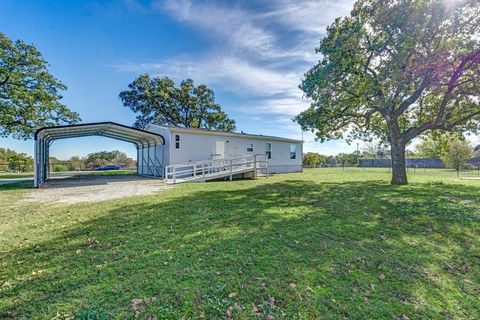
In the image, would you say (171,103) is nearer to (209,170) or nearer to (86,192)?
(209,170)

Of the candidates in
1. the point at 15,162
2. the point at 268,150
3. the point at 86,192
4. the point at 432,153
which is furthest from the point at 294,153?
the point at 15,162

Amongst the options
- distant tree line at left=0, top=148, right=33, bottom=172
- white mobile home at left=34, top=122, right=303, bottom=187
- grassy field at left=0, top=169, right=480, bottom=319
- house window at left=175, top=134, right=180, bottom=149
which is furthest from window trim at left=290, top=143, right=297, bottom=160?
distant tree line at left=0, top=148, right=33, bottom=172

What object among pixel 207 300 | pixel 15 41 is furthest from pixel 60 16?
pixel 207 300

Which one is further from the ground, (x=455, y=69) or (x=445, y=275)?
(x=455, y=69)

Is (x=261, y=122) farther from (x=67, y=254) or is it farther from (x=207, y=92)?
(x=67, y=254)

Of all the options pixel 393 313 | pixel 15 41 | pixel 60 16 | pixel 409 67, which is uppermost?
pixel 15 41

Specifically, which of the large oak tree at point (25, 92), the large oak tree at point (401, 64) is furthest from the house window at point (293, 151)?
the large oak tree at point (25, 92)

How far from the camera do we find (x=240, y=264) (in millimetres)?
3404

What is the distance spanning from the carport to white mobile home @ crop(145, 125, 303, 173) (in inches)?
36.2

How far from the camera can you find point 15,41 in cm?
1581

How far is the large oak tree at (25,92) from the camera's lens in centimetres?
1496

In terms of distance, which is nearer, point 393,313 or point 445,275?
point 393,313

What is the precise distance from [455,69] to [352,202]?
8151 millimetres

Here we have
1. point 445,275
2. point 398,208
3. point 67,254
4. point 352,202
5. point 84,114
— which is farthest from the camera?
point 84,114
